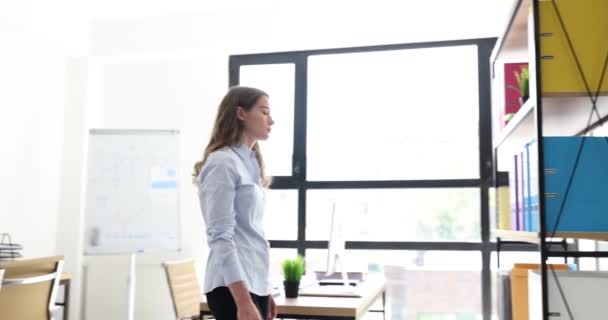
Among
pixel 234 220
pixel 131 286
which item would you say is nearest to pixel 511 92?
pixel 234 220

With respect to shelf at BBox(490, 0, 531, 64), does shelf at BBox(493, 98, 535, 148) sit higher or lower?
lower

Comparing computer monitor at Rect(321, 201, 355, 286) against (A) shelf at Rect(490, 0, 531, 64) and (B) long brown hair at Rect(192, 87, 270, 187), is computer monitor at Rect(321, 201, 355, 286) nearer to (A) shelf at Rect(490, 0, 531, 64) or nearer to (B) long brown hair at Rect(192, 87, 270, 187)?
(B) long brown hair at Rect(192, 87, 270, 187)

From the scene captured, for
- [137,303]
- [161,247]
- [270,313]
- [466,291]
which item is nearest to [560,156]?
[270,313]

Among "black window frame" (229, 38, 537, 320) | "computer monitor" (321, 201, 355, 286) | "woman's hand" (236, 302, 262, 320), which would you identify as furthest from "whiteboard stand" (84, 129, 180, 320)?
"woman's hand" (236, 302, 262, 320)

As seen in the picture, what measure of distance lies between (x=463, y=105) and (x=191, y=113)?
84.1 inches

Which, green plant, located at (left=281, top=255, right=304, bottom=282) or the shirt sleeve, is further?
green plant, located at (left=281, top=255, right=304, bottom=282)

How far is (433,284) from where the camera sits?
3799mm

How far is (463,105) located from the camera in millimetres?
3984

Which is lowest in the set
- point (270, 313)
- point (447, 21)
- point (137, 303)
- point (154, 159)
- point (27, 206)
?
point (137, 303)

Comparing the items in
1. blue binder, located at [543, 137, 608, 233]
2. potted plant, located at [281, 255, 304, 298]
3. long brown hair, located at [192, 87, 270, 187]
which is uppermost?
long brown hair, located at [192, 87, 270, 187]

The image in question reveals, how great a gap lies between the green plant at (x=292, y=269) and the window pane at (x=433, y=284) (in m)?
1.46

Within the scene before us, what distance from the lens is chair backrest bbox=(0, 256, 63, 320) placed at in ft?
8.44

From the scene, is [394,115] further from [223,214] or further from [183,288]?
[223,214]

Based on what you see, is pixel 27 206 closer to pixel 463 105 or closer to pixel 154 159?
pixel 154 159
